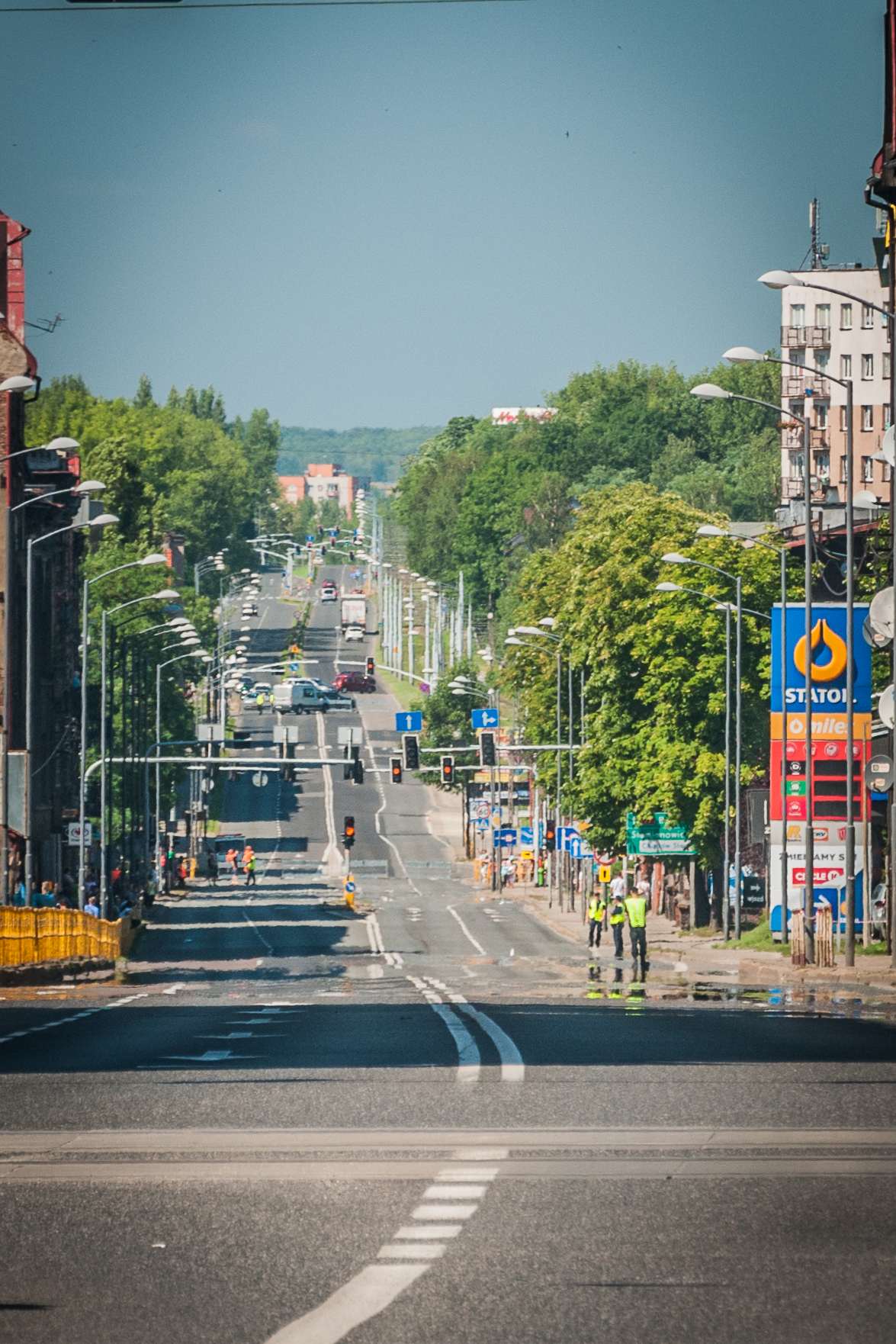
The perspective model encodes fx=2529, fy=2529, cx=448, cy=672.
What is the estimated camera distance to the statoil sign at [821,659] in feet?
154

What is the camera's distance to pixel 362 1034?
21.7 metres

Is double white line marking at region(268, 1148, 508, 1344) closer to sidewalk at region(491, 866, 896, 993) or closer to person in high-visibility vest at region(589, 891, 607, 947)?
sidewalk at region(491, 866, 896, 993)

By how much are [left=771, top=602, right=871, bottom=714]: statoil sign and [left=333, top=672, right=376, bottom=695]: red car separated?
148020mm

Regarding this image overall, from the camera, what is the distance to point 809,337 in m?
162

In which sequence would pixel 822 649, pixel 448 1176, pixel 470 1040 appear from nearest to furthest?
pixel 448 1176 < pixel 470 1040 < pixel 822 649

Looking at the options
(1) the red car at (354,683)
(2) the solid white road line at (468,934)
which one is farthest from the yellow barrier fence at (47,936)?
(1) the red car at (354,683)

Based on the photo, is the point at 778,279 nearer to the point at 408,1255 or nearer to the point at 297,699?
the point at 408,1255

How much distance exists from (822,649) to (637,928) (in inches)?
248

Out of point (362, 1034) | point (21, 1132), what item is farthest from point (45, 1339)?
point (362, 1034)

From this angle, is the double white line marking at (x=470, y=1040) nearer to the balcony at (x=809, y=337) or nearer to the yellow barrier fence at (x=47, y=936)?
the yellow barrier fence at (x=47, y=936)

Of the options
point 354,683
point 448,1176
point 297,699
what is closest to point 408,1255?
point 448,1176

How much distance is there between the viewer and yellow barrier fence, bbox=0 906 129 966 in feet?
143

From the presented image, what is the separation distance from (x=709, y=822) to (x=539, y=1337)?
6230 cm

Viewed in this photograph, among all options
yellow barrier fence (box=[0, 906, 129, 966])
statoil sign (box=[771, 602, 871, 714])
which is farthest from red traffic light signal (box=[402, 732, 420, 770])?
statoil sign (box=[771, 602, 871, 714])
